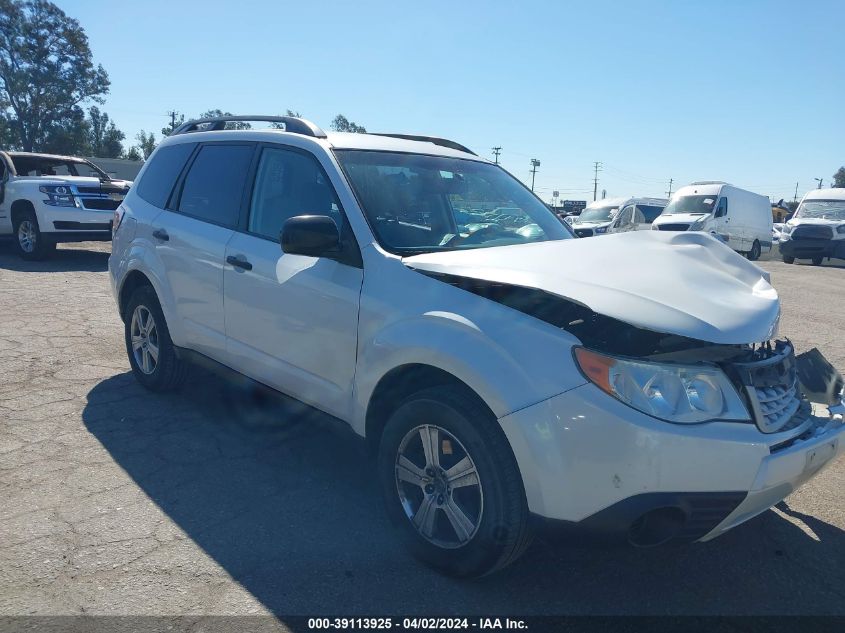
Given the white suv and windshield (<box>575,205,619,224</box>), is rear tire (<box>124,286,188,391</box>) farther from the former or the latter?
windshield (<box>575,205,619,224</box>)

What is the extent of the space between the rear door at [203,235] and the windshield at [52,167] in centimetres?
932

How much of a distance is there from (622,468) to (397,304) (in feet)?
3.92

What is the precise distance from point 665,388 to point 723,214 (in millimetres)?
19381

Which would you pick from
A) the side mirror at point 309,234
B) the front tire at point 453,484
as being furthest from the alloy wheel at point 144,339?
the front tire at point 453,484

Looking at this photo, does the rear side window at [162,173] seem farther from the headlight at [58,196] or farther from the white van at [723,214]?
the white van at [723,214]

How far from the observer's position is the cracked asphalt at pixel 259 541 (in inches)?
108

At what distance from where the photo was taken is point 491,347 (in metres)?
2.63

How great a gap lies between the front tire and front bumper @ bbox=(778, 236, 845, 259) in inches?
795

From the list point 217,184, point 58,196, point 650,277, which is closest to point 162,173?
point 217,184

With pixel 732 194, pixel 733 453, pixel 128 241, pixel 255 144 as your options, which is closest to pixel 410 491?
pixel 733 453

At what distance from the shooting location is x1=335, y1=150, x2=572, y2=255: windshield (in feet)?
11.4

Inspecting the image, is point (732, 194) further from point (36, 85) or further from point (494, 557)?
Answer: point (36, 85)

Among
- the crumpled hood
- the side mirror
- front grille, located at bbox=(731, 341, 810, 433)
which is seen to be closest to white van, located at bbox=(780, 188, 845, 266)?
the crumpled hood

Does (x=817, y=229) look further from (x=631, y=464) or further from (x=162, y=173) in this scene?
(x=631, y=464)
